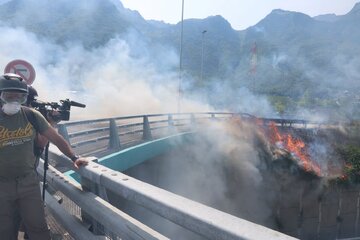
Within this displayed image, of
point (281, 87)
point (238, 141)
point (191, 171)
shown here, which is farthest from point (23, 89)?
point (281, 87)

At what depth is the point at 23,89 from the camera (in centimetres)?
320

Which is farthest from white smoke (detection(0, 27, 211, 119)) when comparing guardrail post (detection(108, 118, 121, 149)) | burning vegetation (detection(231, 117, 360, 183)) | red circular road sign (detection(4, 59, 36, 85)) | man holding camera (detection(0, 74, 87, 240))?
man holding camera (detection(0, 74, 87, 240))

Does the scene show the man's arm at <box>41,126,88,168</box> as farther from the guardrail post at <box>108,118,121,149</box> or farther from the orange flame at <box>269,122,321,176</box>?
the orange flame at <box>269,122,321,176</box>

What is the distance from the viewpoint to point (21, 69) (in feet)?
27.7

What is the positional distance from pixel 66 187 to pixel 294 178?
18224 mm

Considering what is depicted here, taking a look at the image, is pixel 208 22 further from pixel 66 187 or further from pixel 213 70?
pixel 66 187

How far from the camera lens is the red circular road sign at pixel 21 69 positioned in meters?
8.34

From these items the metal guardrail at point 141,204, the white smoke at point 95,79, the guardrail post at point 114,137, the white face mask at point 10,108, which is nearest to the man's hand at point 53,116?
the metal guardrail at point 141,204

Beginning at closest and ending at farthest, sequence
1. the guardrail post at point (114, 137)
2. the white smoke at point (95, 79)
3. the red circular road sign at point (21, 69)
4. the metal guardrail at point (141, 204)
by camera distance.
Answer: the metal guardrail at point (141, 204)
the red circular road sign at point (21, 69)
the guardrail post at point (114, 137)
the white smoke at point (95, 79)

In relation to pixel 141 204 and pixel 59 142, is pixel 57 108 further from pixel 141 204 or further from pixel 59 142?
pixel 141 204

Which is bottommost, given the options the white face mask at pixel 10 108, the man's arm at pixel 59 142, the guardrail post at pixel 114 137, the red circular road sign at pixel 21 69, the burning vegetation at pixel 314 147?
the burning vegetation at pixel 314 147

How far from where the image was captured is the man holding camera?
3154 millimetres

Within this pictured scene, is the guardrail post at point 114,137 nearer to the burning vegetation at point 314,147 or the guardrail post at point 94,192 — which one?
the guardrail post at point 94,192

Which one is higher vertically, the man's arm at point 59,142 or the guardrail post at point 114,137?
the man's arm at point 59,142
